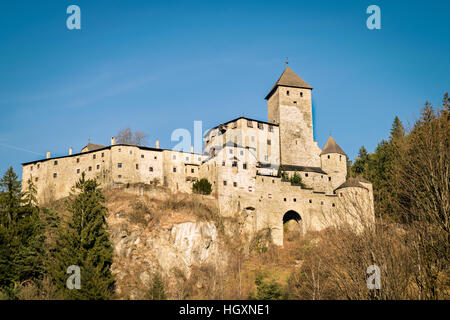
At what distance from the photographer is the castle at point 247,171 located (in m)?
57.8

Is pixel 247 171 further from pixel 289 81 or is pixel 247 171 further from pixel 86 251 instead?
pixel 86 251

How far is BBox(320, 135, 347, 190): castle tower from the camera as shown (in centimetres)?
6612

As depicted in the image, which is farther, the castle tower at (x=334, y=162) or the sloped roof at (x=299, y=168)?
the castle tower at (x=334, y=162)

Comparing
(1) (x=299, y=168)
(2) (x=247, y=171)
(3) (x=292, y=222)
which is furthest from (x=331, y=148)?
(2) (x=247, y=171)

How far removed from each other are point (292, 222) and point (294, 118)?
17004 mm

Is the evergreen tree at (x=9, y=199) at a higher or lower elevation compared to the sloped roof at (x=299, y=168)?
lower

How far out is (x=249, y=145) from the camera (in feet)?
212

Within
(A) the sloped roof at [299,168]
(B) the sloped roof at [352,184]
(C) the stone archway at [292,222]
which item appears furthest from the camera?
(A) the sloped roof at [299,168]

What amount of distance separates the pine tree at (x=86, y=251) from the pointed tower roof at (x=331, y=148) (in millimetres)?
35080

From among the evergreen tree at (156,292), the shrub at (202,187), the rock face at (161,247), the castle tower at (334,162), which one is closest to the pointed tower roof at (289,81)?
the castle tower at (334,162)

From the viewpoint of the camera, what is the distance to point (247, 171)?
59.1 m

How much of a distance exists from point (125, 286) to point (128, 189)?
13.3 meters

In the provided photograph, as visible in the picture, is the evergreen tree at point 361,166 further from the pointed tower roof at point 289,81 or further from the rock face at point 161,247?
the rock face at point 161,247

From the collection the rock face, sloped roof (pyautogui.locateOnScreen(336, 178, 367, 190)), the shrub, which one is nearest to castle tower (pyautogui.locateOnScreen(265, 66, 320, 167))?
sloped roof (pyautogui.locateOnScreen(336, 178, 367, 190))
